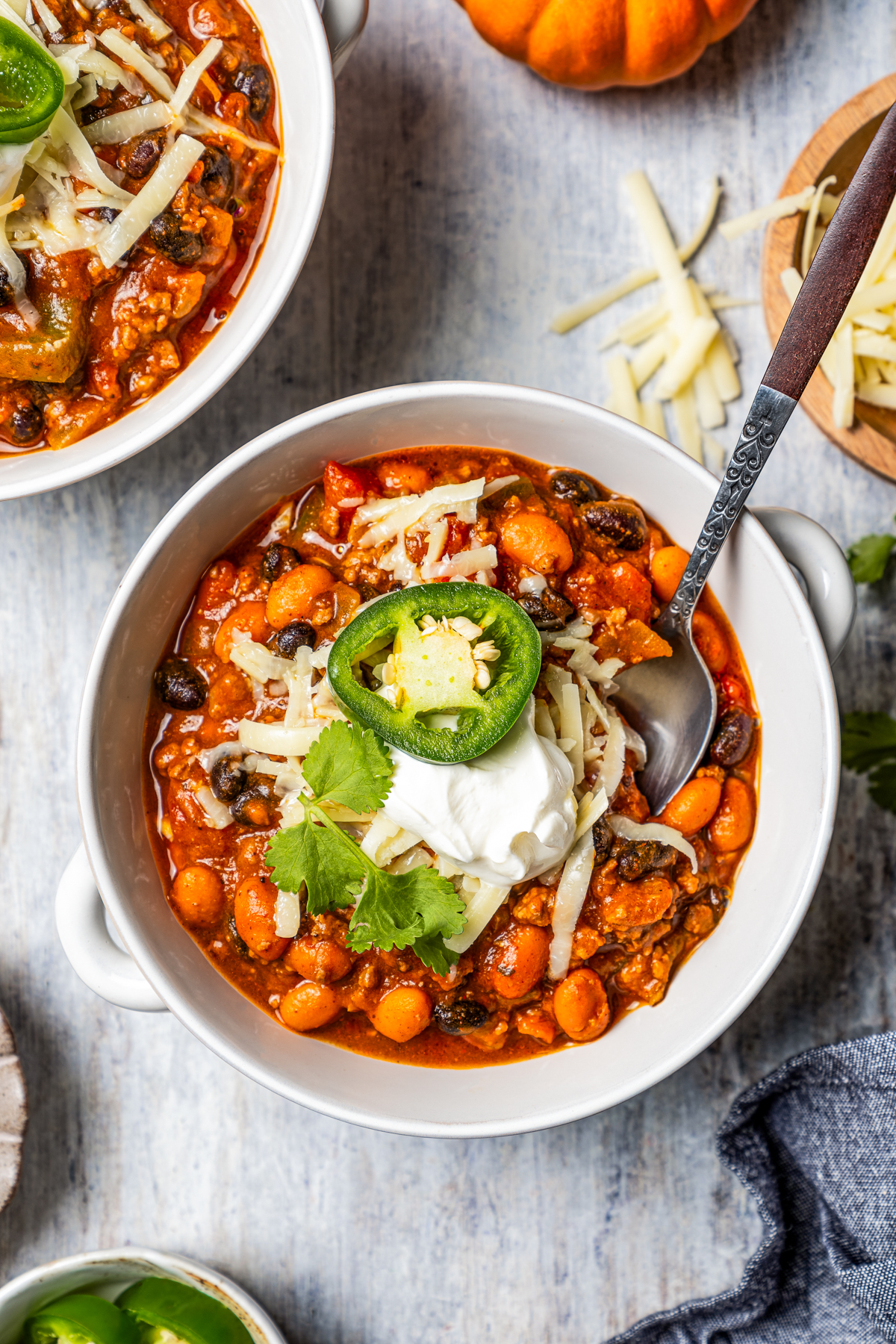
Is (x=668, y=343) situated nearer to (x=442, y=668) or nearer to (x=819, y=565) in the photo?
(x=819, y=565)

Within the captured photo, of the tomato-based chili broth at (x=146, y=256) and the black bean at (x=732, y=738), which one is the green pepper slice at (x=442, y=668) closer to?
the black bean at (x=732, y=738)

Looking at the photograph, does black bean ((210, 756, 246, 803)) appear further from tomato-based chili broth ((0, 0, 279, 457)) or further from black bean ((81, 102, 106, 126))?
black bean ((81, 102, 106, 126))

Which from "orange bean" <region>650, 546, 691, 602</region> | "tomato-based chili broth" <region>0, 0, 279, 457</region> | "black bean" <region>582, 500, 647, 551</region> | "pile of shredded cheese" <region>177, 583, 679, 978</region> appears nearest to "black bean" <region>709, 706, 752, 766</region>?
"pile of shredded cheese" <region>177, 583, 679, 978</region>

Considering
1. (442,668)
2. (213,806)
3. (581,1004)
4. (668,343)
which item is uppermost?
(668,343)

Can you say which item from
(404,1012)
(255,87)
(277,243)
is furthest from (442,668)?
(255,87)

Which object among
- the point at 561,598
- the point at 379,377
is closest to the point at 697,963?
the point at 561,598

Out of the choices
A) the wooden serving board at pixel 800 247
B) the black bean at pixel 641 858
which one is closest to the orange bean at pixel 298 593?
the black bean at pixel 641 858
